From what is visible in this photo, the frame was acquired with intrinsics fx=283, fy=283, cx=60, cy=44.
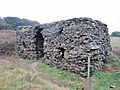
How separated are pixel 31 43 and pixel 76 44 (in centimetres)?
504

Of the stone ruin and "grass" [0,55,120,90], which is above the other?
the stone ruin

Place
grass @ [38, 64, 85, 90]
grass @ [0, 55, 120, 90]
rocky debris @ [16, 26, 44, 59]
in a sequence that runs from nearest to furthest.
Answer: grass @ [0, 55, 120, 90] < grass @ [38, 64, 85, 90] < rocky debris @ [16, 26, 44, 59]

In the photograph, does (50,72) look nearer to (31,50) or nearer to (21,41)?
(31,50)

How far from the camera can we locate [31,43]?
19.8 metres

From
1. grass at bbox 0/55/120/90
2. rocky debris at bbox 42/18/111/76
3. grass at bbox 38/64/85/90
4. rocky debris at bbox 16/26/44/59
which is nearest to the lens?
grass at bbox 0/55/120/90

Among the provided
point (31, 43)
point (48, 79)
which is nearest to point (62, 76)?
point (48, 79)

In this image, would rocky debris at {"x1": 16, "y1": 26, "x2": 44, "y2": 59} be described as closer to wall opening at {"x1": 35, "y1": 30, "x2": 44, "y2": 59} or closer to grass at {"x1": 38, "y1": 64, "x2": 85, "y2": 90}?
wall opening at {"x1": 35, "y1": 30, "x2": 44, "y2": 59}

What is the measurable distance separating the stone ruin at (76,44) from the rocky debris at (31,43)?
64 centimetres

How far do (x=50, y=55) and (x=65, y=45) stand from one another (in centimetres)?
180

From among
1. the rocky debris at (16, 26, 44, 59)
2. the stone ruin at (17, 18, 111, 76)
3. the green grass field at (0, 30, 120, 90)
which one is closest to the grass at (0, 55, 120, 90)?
the green grass field at (0, 30, 120, 90)

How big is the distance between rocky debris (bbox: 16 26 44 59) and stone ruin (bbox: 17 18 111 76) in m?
0.64

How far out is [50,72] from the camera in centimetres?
1584

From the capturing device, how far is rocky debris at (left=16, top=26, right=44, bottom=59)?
1964cm

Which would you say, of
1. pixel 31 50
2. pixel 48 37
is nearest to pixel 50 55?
pixel 48 37
